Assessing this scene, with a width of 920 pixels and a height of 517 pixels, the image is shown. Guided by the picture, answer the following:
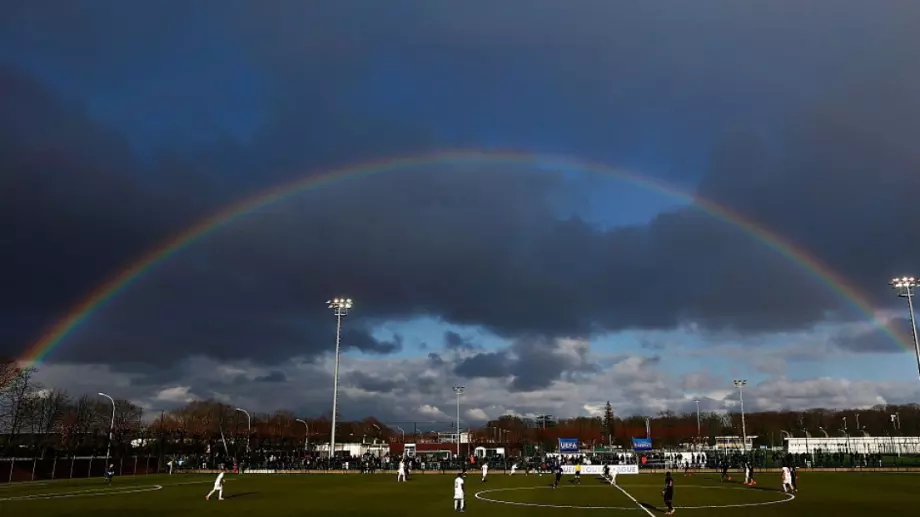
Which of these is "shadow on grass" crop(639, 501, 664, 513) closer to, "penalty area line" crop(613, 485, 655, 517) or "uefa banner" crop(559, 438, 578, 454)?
"penalty area line" crop(613, 485, 655, 517)

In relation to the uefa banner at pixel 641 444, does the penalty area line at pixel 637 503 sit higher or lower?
lower

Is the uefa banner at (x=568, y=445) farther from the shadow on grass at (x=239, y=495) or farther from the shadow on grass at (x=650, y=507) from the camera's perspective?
the shadow on grass at (x=650, y=507)

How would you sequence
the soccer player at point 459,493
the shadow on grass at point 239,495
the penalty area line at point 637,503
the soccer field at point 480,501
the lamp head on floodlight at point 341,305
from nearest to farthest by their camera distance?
the penalty area line at point 637,503
the soccer player at point 459,493
the soccer field at point 480,501
the shadow on grass at point 239,495
the lamp head on floodlight at point 341,305

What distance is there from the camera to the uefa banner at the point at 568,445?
342ft

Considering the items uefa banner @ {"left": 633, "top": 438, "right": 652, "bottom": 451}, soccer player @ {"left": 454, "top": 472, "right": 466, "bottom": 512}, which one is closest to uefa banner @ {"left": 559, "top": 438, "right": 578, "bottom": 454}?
uefa banner @ {"left": 633, "top": 438, "right": 652, "bottom": 451}

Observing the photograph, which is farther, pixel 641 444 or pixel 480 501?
pixel 641 444

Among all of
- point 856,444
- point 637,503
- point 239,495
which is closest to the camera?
point 637,503

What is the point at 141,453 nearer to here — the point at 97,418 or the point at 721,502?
the point at 97,418

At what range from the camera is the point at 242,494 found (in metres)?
52.7

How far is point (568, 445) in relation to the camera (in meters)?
105

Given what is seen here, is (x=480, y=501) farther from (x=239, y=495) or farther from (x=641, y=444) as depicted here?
(x=641, y=444)

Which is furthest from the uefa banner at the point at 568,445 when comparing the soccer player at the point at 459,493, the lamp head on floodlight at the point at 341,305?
the soccer player at the point at 459,493

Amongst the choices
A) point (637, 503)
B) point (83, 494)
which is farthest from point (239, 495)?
point (637, 503)

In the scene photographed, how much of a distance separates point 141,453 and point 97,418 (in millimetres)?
43950
